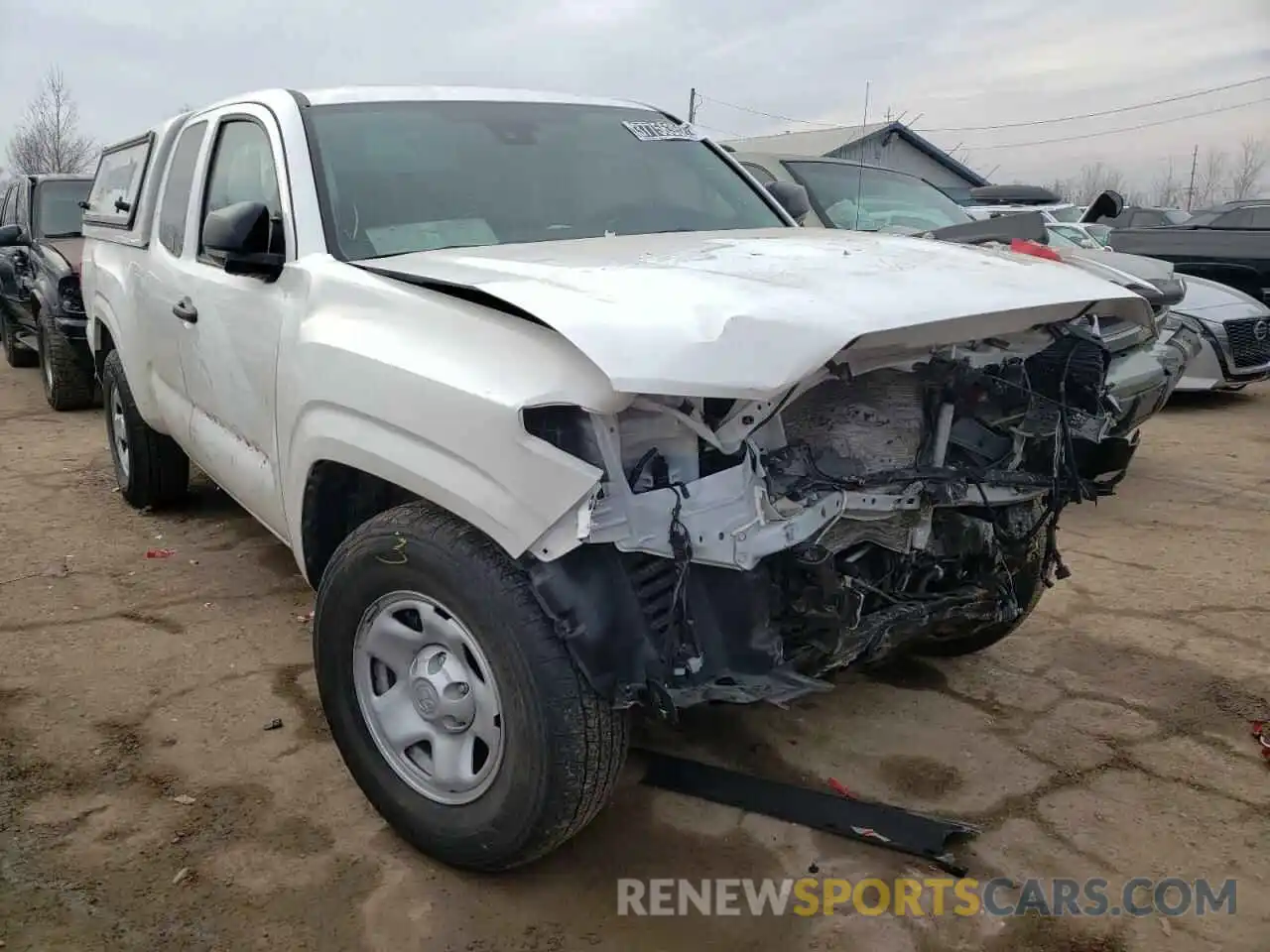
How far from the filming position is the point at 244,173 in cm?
356

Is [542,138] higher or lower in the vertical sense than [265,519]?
higher

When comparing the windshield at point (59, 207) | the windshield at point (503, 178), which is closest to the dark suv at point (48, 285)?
the windshield at point (59, 207)

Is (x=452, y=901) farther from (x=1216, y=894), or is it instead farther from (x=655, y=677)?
(x=1216, y=894)

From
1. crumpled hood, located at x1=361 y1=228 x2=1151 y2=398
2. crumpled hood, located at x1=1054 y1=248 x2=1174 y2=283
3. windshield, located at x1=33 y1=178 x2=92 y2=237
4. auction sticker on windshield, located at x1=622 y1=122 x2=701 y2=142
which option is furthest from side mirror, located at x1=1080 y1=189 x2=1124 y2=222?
windshield, located at x1=33 y1=178 x2=92 y2=237

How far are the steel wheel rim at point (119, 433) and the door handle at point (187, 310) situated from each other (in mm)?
1653

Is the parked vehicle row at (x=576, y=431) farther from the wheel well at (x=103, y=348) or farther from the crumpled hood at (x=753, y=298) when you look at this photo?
the wheel well at (x=103, y=348)

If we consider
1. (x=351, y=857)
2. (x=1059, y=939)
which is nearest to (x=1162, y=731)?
(x=1059, y=939)

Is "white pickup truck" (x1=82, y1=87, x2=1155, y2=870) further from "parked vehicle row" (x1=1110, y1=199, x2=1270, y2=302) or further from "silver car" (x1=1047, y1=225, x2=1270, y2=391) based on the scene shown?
"parked vehicle row" (x1=1110, y1=199, x2=1270, y2=302)

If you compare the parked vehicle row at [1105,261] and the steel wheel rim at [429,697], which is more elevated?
the parked vehicle row at [1105,261]

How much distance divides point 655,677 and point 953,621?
3.67 ft

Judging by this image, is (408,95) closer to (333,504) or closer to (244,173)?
(244,173)

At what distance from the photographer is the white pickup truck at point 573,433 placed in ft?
7.00

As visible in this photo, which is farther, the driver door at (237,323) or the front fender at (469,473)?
the driver door at (237,323)

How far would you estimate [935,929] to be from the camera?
7.86 ft
